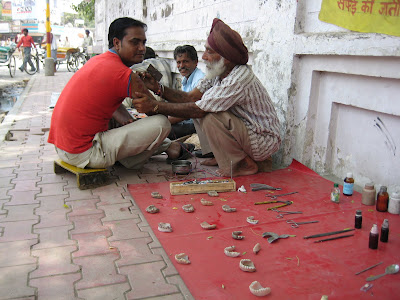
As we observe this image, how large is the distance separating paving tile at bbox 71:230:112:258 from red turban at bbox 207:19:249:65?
78.7 inches

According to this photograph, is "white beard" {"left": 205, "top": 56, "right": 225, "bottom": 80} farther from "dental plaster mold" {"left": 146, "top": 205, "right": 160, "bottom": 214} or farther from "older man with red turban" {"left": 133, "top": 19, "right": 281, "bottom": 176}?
"dental plaster mold" {"left": 146, "top": 205, "right": 160, "bottom": 214}

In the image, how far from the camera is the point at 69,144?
3.70 meters

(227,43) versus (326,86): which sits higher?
(227,43)

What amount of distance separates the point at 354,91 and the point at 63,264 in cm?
278

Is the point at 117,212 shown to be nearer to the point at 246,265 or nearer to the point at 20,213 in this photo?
the point at 20,213

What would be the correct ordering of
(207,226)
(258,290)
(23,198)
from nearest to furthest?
(258,290), (207,226), (23,198)

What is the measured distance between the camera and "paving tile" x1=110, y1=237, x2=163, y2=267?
2.46 meters

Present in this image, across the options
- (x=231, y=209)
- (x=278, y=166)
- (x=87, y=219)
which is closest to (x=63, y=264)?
(x=87, y=219)

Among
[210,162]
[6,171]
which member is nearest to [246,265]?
[210,162]

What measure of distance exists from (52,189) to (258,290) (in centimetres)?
236

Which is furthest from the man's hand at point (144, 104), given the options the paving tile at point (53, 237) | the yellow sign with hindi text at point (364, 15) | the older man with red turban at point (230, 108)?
the yellow sign with hindi text at point (364, 15)

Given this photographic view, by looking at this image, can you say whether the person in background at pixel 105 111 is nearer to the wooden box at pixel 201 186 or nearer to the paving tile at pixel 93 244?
the wooden box at pixel 201 186

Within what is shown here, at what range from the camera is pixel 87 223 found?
301 cm

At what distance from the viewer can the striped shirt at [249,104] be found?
381cm
